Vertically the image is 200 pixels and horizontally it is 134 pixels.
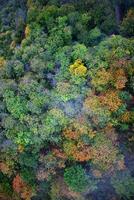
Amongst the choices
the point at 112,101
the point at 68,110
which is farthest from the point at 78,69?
the point at 112,101

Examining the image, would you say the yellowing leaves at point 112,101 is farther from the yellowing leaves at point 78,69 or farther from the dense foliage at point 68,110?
the yellowing leaves at point 78,69

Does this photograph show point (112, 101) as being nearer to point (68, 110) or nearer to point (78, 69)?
point (68, 110)

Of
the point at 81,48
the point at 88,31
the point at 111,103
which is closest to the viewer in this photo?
the point at 111,103

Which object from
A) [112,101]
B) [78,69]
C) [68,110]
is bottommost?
[68,110]

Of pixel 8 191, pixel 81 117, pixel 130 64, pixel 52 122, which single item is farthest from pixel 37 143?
pixel 130 64

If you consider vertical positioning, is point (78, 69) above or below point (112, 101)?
above

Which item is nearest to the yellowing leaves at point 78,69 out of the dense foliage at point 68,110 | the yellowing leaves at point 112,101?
the dense foliage at point 68,110

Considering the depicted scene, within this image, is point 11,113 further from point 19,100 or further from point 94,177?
point 94,177
